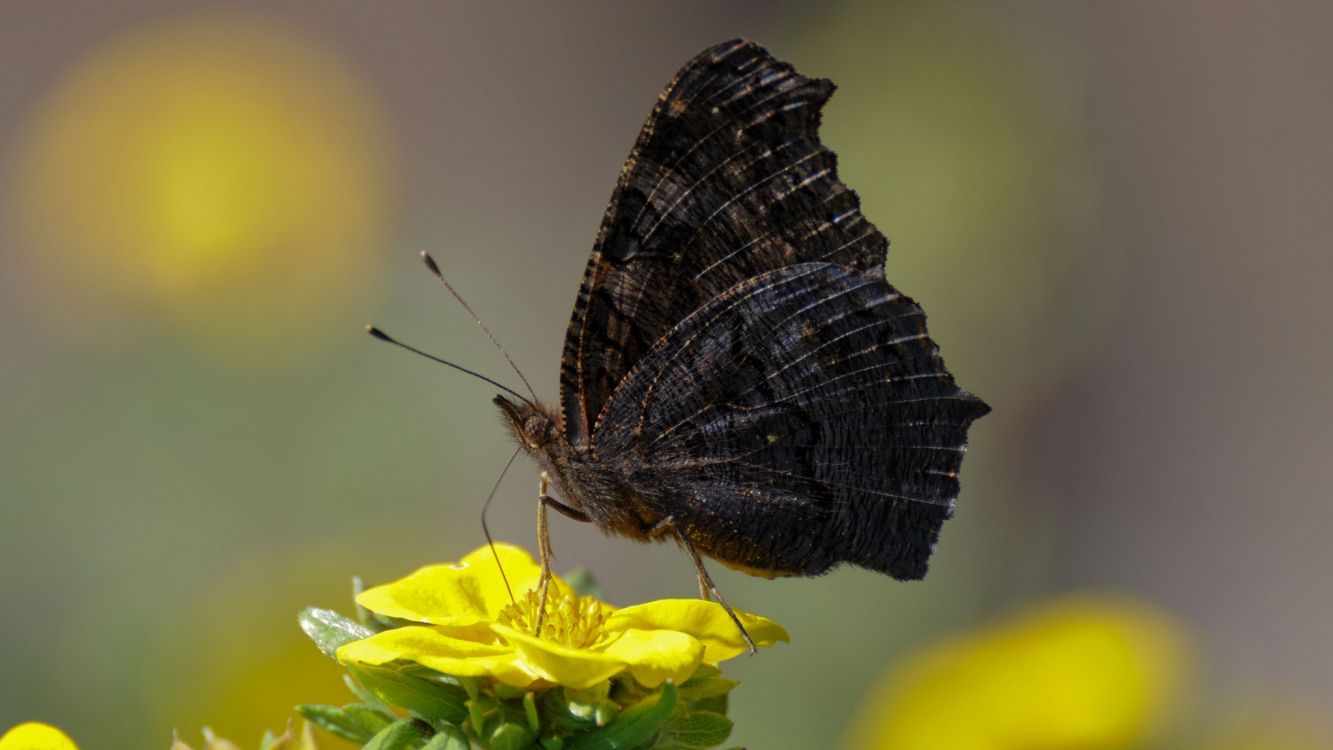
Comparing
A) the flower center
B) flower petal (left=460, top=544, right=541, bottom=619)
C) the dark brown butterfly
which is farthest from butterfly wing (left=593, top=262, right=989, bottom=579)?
the flower center

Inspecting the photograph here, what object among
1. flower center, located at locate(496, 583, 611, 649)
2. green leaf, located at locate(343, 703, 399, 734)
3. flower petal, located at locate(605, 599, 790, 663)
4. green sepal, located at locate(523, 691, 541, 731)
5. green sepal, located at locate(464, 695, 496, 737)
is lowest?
green leaf, located at locate(343, 703, 399, 734)

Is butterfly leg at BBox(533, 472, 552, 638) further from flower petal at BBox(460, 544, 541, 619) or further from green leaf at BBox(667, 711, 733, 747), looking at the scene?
green leaf at BBox(667, 711, 733, 747)

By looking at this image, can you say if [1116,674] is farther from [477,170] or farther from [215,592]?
[477,170]

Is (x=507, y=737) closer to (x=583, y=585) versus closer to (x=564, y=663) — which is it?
(x=564, y=663)

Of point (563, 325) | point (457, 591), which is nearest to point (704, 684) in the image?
point (457, 591)

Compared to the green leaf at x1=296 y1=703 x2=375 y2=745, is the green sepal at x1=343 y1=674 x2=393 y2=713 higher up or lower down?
higher up

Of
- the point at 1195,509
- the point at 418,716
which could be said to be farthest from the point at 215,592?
the point at 1195,509
